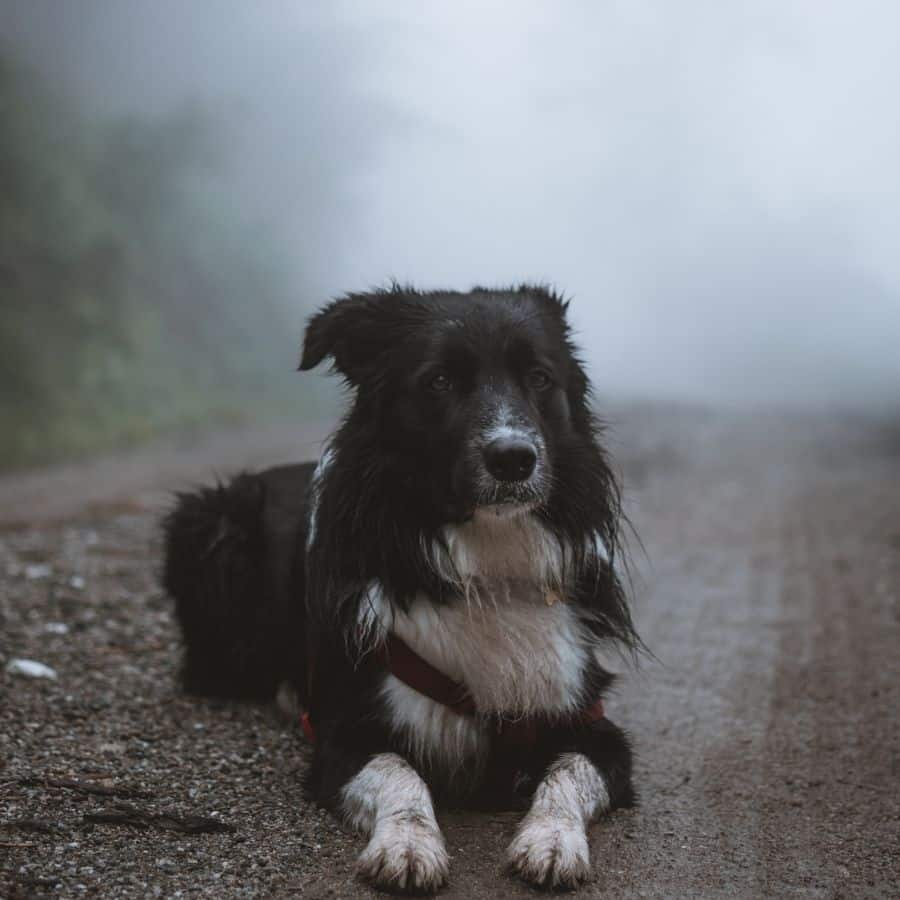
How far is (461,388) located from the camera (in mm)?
3641

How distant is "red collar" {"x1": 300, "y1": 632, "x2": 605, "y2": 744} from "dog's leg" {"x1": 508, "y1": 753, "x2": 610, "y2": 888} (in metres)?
0.17

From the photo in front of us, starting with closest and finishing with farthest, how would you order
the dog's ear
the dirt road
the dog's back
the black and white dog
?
the dirt road → the black and white dog → the dog's ear → the dog's back

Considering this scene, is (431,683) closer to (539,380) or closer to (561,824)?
(561,824)

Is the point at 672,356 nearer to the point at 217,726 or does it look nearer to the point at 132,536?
the point at 132,536

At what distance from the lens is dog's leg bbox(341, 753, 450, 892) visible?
302cm

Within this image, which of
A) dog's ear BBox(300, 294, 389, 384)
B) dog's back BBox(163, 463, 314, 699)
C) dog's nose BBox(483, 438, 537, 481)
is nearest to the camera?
dog's nose BBox(483, 438, 537, 481)

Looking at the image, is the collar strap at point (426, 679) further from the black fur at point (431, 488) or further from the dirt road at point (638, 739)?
the dirt road at point (638, 739)

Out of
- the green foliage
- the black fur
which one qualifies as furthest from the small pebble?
the green foliage

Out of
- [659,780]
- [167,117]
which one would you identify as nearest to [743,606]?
[659,780]

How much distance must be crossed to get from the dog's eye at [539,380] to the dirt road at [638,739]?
4.61ft

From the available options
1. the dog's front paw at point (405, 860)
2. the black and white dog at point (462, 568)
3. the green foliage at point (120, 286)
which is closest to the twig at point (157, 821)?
the black and white dog at point (462, 568)

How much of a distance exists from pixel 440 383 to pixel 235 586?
168 centimetres

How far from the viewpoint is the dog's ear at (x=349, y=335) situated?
12.8ft

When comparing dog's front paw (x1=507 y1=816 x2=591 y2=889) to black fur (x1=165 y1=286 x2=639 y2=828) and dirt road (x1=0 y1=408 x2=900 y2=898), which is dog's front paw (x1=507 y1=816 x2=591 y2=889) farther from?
black fur (x1=165 y1=286 x2=639 y2=828)
